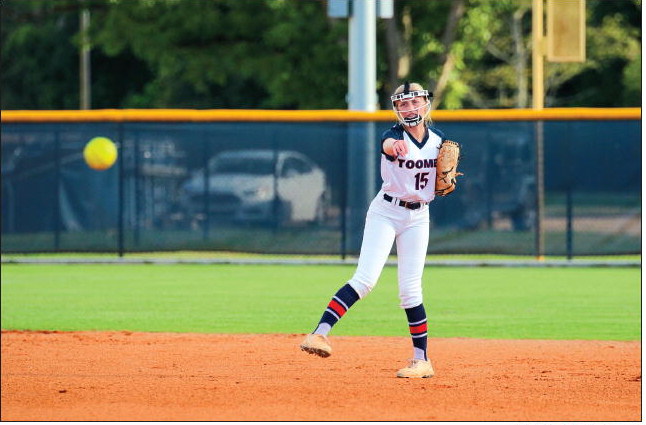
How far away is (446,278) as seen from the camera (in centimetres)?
1470

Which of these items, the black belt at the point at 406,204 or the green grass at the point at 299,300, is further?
the green grass at the point at 299,300

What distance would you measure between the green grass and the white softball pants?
2.70m

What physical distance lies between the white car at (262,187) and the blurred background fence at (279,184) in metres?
0.01

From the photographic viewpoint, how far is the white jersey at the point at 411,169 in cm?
753

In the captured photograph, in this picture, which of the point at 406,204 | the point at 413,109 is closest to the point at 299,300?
the point at 406,204

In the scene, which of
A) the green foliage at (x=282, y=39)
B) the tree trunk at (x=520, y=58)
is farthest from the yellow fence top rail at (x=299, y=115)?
the tree trunk at (x=520, y=58)

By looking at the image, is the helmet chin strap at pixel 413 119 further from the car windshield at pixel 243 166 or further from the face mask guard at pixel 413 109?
the car windshield at pixel 243 166

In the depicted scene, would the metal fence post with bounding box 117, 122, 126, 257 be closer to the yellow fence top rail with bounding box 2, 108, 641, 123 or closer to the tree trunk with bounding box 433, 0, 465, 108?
the yellow fence top rail with bounding box 2, 108, 641, 123

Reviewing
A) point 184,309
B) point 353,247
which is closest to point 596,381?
point 184,309

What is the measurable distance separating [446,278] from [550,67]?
32383mm

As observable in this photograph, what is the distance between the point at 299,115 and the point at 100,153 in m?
2.60

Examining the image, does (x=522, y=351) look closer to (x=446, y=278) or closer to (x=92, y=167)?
(x=446, y=278)

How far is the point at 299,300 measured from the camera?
1267 cm

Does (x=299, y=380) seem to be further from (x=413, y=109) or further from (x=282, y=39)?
(x=282, y=39)
